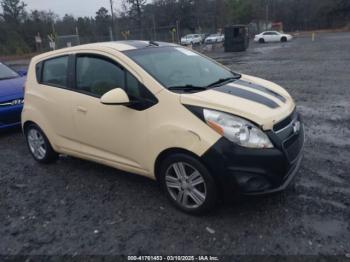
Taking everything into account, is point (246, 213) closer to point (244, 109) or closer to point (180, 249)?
point (180, 249)

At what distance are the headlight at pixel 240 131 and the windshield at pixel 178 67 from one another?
68 cm

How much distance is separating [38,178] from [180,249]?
101 inches

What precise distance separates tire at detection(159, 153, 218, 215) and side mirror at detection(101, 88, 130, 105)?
739mm

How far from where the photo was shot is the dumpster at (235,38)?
29.2 metres

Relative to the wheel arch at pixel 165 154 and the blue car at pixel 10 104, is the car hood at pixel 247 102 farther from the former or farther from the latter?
the blue car at pixel 10 104

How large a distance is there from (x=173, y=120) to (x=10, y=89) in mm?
4781

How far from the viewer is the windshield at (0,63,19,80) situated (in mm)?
7610

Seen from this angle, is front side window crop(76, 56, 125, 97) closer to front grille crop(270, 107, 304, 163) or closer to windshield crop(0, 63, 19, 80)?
front grille crop(270, 107, 304, 163)

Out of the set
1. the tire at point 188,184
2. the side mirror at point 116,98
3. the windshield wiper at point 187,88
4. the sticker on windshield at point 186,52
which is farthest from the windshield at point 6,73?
the tire at point 188,184

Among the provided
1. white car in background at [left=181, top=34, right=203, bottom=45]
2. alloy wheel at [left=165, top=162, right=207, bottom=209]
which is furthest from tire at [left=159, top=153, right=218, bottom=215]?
white car in background at [left=181, top=34, right=203, bottom=45]

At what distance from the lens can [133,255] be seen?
3021 mm

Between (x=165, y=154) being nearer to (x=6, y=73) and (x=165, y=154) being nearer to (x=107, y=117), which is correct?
(x=107, y=117)

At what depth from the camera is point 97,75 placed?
405 centimetres

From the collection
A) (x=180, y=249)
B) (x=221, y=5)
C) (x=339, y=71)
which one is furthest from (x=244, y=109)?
(x=221, y=5)
